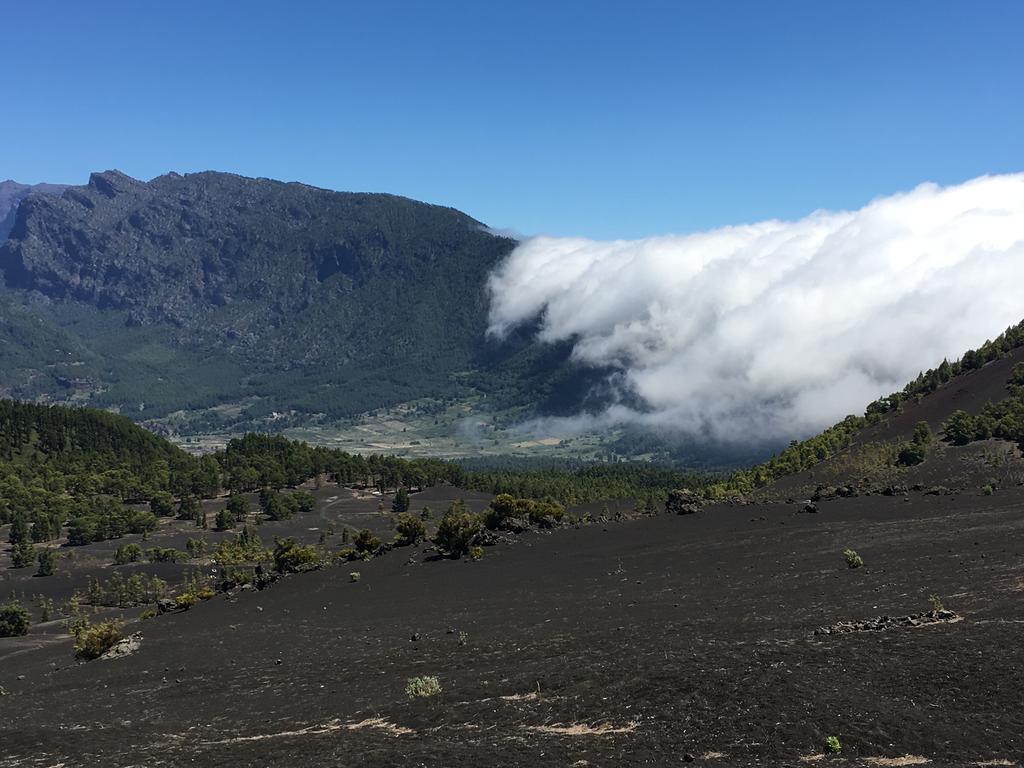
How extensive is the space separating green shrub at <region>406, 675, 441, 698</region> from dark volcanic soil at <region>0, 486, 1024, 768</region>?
1.85 ft

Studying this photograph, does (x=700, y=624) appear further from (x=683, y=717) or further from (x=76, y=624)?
(x=76, y=624)

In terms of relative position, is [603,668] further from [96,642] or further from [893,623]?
[96,642]

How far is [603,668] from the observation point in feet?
105

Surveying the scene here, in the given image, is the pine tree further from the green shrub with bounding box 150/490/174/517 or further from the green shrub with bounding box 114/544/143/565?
the green shrub with bounding box 114/544/143/565

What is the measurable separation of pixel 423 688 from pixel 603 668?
6.81 metres

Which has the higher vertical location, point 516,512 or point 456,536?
point 516,512

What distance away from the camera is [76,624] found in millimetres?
→ 77438

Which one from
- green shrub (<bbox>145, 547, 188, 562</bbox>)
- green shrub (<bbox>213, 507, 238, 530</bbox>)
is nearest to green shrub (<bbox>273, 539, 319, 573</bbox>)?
green shrub (<bbox>145, 547, 188, 562</bbox>)

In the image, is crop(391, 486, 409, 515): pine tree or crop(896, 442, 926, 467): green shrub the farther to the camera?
crop(391, 486, 409, 515): pine tree

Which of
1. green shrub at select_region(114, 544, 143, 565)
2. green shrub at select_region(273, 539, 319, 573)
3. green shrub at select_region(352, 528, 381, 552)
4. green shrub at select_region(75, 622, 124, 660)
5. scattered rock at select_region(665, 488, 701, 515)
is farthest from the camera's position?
green shrub at select_region(114, 544, 143, 565)

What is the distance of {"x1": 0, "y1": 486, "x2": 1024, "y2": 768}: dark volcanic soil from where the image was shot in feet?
79.7

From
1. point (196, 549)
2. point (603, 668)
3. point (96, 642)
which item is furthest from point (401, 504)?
point (603, 668)

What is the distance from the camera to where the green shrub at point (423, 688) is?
105 ft

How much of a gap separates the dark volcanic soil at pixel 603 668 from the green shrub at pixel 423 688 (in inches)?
22.2
